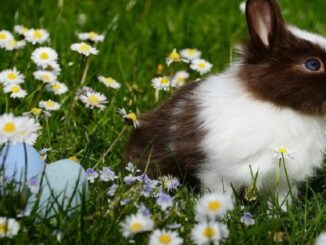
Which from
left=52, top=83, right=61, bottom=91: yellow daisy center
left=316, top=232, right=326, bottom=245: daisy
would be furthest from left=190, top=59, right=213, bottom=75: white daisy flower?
left=316, top=232, right=326, bottom=245: daisy

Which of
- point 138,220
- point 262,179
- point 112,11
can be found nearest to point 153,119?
point 262,179

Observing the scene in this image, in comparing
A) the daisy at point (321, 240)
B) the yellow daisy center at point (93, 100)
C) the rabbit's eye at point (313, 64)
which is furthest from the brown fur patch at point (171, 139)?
the daisy at point (321, 240)

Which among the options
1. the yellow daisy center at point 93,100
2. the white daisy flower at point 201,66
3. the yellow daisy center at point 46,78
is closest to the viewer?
the yellow daisy center at point 93,100

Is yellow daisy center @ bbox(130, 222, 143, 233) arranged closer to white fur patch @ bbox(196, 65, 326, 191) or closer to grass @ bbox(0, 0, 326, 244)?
grass @ bbox(0, 0, 326, 244)

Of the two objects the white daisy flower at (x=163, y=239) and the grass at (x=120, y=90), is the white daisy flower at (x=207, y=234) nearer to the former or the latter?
the white daisy flower at (x=163, y=239)

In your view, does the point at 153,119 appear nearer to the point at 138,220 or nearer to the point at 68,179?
the point at 68,179

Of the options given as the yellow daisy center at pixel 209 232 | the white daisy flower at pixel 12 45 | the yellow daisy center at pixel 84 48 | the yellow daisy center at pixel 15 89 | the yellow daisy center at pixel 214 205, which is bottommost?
the yellow daisy center at pixel 209 232
